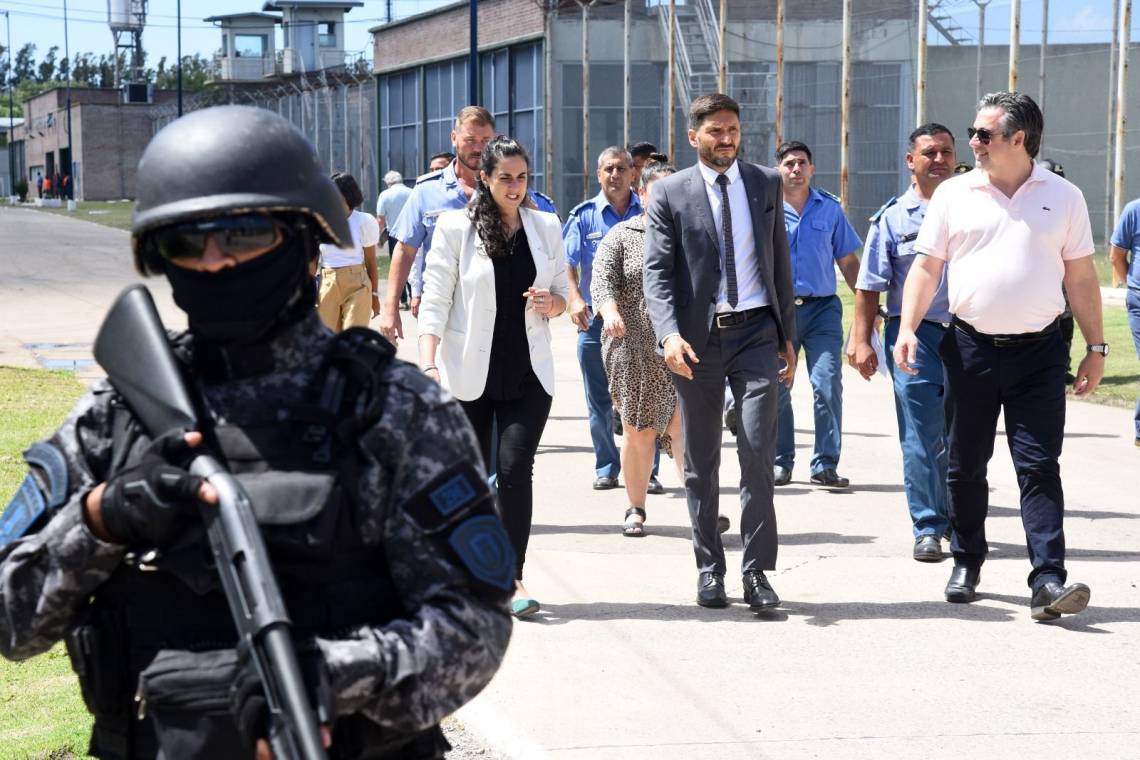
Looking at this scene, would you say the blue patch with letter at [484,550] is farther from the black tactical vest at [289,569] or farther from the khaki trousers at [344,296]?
the khaki trousers at [344,296]

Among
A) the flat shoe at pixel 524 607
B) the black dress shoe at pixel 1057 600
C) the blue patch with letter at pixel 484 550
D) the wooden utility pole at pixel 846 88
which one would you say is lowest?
the flat shoe at pixel 524 607

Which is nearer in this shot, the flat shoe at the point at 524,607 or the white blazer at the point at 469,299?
the flat shoe at the point at 524,607

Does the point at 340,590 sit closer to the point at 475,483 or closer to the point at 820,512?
the point at 475,483

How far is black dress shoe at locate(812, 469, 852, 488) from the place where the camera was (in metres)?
9.26

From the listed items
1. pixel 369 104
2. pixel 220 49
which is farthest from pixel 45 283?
pixel 220 49

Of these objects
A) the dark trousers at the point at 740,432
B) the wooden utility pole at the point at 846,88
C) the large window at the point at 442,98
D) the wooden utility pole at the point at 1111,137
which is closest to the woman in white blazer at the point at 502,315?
the dark trousers at the point at 740,432

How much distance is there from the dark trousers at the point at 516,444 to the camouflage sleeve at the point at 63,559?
3.92 m

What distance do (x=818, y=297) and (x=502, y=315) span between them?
→ 343cm

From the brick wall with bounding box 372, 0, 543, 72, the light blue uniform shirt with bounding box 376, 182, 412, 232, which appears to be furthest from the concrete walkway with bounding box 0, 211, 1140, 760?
the brick wall with bounding box 372, 0, 543, 72

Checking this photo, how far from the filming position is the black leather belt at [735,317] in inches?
255

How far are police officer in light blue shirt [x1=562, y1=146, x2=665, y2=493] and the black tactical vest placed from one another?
6.78 metres

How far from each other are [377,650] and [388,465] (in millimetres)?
261

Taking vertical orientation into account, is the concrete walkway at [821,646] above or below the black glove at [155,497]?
below

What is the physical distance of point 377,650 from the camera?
2.14 meters
